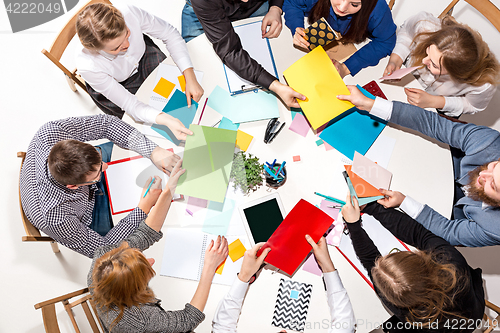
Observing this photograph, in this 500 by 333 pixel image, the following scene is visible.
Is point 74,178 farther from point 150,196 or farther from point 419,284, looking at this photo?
point 419,284

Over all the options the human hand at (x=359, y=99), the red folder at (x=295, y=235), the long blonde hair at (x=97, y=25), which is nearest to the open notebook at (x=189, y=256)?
the red folder at (x=295, y=235)

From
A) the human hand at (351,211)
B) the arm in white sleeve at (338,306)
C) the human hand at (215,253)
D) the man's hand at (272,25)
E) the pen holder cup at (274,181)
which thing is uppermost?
the man's hand at (272,25)

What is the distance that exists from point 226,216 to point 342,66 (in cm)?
95

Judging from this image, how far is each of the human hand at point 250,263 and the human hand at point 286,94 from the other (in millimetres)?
696

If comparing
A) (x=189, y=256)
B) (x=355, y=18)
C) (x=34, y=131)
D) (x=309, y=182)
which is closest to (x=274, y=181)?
(x=309, y=182)

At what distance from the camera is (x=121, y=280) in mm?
1271

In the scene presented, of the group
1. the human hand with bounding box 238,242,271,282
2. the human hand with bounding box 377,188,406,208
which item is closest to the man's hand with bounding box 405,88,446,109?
the human hand with bounding box 377,188,406,208

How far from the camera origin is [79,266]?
2.21m

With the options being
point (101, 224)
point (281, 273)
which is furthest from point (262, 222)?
point (101, 224)

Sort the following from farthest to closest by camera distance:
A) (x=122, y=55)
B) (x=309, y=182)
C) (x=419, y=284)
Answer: (x=122, y=55) → (x=309, y=182) → (x=419, y=284)

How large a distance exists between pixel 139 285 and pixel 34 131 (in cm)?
186

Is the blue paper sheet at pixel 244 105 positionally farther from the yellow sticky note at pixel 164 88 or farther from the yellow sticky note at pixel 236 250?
the yellow sticky note at pixel 236 250

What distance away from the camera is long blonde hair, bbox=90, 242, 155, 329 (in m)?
1.28

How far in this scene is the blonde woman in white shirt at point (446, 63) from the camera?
1.47 meters
